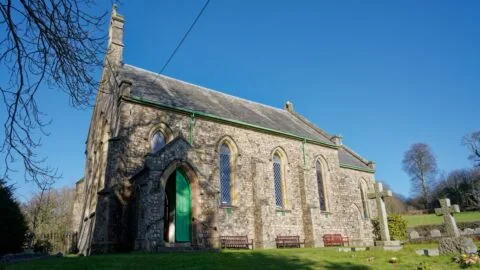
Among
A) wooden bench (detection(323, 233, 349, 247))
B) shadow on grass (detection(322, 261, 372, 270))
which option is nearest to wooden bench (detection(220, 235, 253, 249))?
wooden bench (detection(323, 233, 349, 247))

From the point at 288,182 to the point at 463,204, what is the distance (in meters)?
38.4

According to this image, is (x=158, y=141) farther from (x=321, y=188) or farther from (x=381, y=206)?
(x=321, y=188)

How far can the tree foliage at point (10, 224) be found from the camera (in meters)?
19.4

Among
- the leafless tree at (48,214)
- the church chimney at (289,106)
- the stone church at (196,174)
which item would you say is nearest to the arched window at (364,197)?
the stone church at (196,174)

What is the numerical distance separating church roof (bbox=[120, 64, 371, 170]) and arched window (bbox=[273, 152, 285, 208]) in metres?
1.99

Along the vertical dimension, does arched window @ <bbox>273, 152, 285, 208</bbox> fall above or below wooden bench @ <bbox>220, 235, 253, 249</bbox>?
above

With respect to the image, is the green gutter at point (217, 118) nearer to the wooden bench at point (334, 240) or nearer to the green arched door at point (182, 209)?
the green arched door at point (182, 209)

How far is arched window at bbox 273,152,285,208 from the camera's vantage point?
21.5 metres

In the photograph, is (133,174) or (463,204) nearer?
(133,174)

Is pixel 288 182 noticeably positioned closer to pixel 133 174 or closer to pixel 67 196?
pixel 133 174

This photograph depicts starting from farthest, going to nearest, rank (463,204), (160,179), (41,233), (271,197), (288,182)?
(463,204) < (41,233) < (288,182) < (271,197) < (160,179)

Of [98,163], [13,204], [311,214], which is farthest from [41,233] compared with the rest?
[311,214]

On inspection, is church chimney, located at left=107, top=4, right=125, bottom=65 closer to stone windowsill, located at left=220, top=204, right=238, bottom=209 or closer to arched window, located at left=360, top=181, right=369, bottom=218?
stone windowsill, located at left=220, top=204, right=238, bottom=209

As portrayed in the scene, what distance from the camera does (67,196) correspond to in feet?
165
